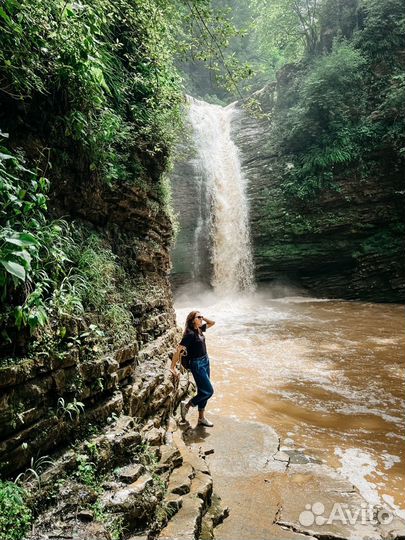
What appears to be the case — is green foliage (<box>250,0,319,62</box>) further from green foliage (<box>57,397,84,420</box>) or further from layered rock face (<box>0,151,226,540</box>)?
green foliage (<box>57,397,84,420</box>)

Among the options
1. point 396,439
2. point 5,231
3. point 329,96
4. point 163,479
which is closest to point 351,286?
point 329,96

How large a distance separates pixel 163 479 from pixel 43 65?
411cm

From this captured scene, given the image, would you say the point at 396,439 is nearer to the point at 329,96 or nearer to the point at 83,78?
the point at 83,78

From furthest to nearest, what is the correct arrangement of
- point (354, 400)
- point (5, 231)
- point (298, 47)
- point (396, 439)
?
point (298, 47), point (354, 400), point (396, 439), point (5, 231)

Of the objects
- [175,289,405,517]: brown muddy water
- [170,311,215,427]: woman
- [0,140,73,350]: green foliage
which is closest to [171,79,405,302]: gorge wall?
[175,289,405,517]: brown muddy water

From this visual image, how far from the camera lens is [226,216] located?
17.0 meters

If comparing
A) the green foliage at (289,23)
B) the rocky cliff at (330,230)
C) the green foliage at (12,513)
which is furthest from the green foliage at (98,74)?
the green foliage at (289,23)

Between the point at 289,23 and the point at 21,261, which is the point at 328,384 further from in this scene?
the point at 289,23

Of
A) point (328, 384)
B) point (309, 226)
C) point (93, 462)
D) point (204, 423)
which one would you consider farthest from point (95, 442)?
point (309, 226)

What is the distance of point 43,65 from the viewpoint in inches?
139

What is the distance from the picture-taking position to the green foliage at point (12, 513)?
210 centimetres

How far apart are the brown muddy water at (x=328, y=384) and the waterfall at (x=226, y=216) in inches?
137

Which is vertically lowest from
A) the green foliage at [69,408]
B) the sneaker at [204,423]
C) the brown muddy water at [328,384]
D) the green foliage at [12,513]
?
the brown muddy water at [328,384]

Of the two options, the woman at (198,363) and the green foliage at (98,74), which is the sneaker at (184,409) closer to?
the woman at (198,363)
